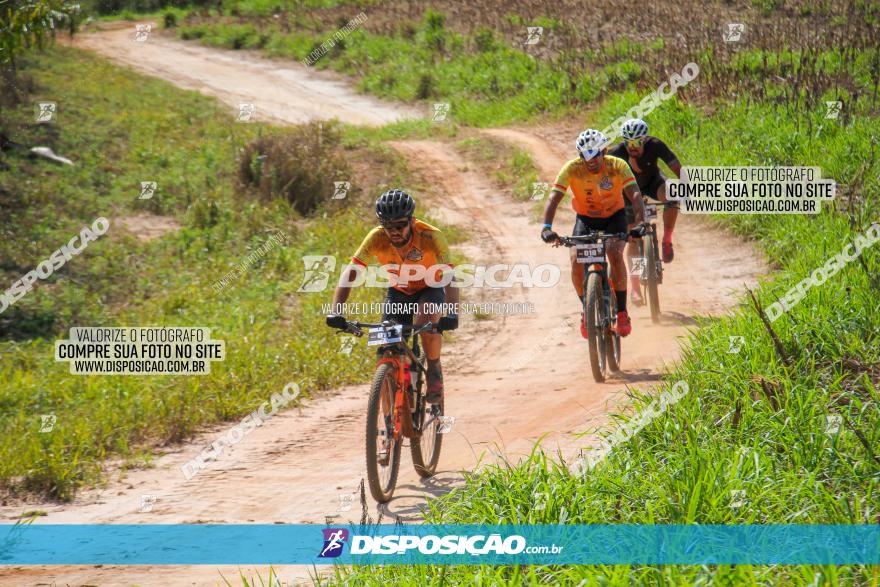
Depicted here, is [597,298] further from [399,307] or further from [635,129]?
[399,307]

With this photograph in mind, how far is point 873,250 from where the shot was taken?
874 centimetres

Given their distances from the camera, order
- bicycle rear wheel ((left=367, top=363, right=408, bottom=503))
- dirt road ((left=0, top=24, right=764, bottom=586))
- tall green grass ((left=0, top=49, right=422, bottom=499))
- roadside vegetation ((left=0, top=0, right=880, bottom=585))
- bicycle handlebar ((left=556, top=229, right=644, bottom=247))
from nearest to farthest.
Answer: roadside vegetation ((left=0, top=0, right=880, bottom=585))
bicycle rear wheel ((left=367, top=363, right=408, bottom=503))
dirt road ((left=0, top=24, right=764, bottom=586))
bicycle handlebar ((left=556, top=229, right=644, bottom=247))
tall green grass ((left=0, top=49, right=422, bottom=499))

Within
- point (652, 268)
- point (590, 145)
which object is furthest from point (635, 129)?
point (652, 268)

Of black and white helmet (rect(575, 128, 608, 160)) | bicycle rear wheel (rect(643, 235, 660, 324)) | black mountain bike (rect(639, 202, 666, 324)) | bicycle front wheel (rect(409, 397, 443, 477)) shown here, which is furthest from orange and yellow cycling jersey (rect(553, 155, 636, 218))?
bicycle front wheel (rect(409, 397, 443, 477))

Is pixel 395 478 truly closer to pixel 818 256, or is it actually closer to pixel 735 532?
pixel 735 532

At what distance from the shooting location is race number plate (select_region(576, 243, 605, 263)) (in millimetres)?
8805

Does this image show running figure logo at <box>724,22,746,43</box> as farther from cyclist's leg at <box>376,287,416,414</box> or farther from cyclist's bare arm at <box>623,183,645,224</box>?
cyclist's leg at <box>376,287,416,414</box>

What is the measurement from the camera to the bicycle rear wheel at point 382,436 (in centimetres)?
624

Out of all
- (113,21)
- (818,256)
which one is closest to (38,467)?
(818,256)

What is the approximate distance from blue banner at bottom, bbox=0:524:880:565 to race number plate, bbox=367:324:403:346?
1348 millimetres

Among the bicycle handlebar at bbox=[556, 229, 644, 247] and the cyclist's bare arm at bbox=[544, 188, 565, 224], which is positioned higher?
the cyclist's bare arm at bbox=[544, 188, 565, 224]

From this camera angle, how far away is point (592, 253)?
8820mm

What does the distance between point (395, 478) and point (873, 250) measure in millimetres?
5543

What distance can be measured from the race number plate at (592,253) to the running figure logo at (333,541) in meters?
4.19
